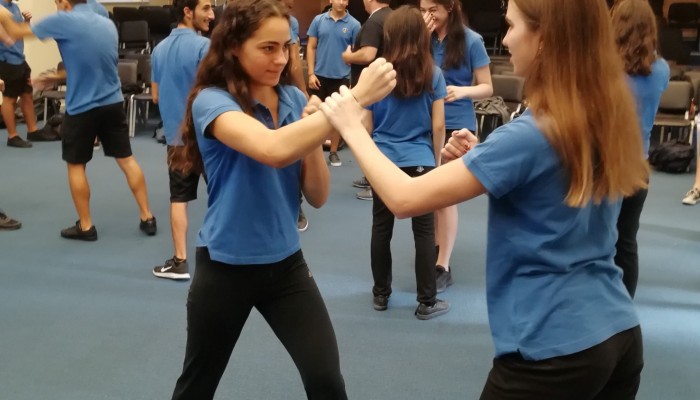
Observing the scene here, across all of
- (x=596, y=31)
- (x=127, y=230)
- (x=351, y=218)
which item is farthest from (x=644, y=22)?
(x=127, y=230)

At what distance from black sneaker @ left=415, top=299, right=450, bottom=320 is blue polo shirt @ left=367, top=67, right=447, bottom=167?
71 centimetres

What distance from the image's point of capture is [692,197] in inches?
234

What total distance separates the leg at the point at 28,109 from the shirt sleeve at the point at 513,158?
7.37 meters

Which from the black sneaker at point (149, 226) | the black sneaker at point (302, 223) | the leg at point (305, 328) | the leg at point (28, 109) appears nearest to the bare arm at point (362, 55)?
the black sneaker at point (302, 223)

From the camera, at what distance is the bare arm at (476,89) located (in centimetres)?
371

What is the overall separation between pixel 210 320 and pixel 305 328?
0.25 meters

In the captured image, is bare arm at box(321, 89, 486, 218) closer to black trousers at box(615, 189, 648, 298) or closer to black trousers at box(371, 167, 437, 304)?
black trousers at box(615, 189, 648, 298)

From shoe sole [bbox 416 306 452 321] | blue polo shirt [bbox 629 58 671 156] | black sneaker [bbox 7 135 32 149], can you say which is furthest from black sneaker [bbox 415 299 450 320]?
black sneaker [bbox 7 135 32 149]

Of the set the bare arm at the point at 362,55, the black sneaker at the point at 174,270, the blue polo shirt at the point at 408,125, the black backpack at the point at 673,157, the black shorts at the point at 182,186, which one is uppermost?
the bare arm at the point at 362,55

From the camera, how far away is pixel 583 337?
143 cm

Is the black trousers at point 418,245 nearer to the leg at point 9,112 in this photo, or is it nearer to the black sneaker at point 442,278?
the black sneaker at point 442,278

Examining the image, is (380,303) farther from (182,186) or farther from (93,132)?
(93,132)

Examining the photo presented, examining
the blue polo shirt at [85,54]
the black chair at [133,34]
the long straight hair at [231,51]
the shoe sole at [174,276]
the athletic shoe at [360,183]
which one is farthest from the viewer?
the black chair at [133,34]

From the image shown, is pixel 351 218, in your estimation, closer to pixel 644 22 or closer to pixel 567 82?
pixel 644 22
